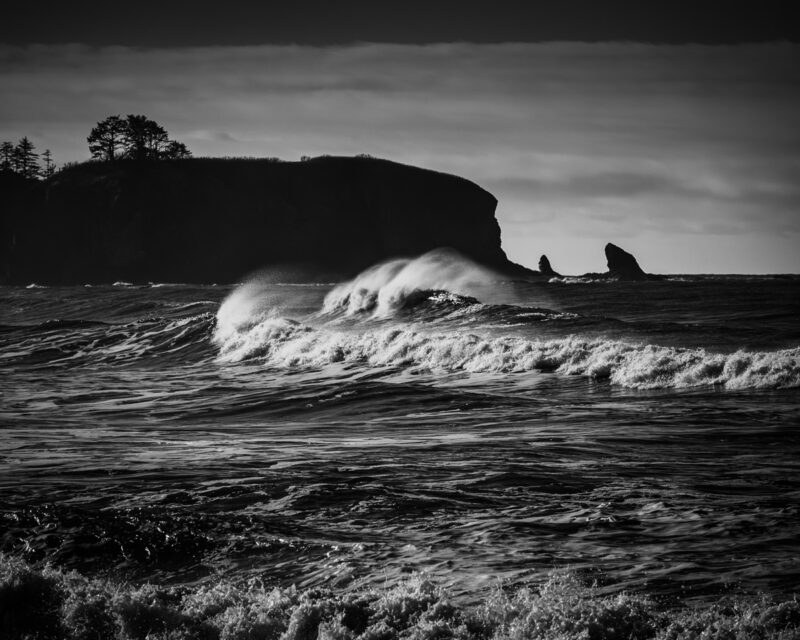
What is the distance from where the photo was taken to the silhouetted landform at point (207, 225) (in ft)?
336

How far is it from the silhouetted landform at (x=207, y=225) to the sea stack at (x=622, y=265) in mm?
12850

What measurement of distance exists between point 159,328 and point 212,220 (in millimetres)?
75936

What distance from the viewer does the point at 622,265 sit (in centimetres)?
9788

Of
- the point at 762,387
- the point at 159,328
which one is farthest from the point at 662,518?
the point at 159,328

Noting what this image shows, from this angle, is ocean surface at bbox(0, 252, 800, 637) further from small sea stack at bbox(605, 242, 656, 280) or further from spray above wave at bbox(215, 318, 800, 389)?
small sea stack at bbox(605, 242, 656, 280)

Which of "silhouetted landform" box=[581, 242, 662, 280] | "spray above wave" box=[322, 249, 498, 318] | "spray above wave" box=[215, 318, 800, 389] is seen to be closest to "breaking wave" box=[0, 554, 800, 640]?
"spray above wave" box=[215, 318, 800, 389]

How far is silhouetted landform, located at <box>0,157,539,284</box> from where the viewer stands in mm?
102312

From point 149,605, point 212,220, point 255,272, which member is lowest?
point 149,605

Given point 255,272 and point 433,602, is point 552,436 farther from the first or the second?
point 255,272

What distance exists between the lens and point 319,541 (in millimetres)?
6750

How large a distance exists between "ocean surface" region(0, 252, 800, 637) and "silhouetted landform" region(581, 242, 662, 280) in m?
73.7

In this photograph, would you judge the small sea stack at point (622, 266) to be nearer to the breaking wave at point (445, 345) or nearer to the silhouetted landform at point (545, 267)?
the silhouetted landform at point (545, 267)

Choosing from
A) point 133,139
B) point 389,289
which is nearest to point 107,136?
point 133,139

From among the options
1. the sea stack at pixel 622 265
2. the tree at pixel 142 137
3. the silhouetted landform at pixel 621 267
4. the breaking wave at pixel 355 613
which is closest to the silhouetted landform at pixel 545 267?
the silhouetted landform at pixel 621 267
